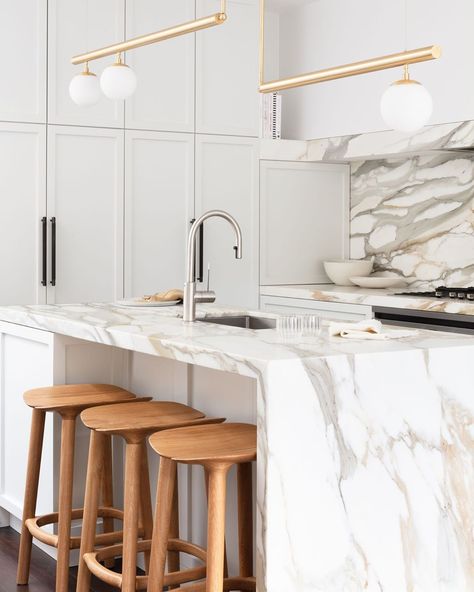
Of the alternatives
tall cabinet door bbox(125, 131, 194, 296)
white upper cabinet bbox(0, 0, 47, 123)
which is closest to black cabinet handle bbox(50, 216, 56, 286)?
tall cabinet door bbox(125, 131, 194, 296)

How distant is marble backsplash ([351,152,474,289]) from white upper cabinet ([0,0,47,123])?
6.67 ft

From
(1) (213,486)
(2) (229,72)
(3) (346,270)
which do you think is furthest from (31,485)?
(2) (229,72)

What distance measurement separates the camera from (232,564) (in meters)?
2.91

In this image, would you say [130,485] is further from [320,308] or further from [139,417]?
[320,308]

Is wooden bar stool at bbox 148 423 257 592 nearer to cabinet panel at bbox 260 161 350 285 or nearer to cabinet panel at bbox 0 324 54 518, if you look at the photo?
cabinet panel at bbox 0 324 54 518

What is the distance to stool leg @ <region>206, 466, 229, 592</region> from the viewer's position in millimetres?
2283

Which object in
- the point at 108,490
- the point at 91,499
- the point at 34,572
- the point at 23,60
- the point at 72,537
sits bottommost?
the point at 34,572

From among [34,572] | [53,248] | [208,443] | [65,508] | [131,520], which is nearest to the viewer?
[208,443]

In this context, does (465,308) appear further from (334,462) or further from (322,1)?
(322,1)

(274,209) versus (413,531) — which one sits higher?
(274,209)

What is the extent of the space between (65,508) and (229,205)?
2684 mm

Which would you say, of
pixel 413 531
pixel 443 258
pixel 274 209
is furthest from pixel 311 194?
pixel 413 531

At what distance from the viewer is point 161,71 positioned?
5.05 metres

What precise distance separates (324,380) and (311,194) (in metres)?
3.33
